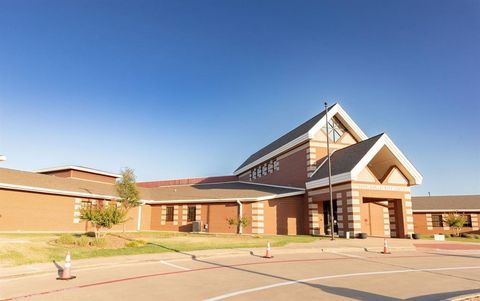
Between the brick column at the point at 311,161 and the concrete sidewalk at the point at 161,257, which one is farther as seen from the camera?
the brick column at the point at 311,161

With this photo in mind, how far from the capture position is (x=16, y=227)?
23.6 m

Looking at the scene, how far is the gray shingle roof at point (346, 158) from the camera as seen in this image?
83.4 feet

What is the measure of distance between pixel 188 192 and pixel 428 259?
2387 centimetres

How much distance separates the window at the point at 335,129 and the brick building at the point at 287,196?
95 mm

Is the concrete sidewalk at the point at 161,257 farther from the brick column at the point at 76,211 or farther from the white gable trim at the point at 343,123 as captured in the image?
the brick column at the point at 76,211

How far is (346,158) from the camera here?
2722 cm

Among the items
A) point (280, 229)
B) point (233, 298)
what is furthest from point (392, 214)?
point (233, 298)

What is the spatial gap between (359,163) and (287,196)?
7290mm

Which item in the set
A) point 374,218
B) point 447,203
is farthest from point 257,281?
point 447,203

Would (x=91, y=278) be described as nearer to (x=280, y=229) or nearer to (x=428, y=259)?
(x=428, y=259)

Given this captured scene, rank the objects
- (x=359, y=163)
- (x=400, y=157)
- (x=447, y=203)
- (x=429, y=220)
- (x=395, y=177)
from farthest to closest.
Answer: (x=447, y=203), (x=429, y=220), (x=395, y=177), (x=400, y=157), (x=359, y=163)

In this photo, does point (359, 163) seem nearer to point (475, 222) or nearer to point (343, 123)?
point (343, 123)

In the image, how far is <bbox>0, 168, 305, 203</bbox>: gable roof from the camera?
81.9ft

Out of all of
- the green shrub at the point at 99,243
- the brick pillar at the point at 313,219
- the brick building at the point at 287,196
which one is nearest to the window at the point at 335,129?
the brick building at the point at 287,196
